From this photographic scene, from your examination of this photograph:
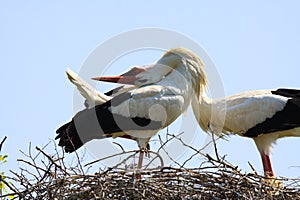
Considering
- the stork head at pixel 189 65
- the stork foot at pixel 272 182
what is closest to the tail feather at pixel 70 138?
the stork head at pixel 189 65

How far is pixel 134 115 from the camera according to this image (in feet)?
27.3

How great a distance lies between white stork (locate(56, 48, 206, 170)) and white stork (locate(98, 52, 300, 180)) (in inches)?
12.2

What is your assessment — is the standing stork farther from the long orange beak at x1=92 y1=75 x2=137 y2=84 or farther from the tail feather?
the tail feather

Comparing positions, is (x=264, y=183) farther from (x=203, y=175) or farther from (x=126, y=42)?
(x=126, y=42)

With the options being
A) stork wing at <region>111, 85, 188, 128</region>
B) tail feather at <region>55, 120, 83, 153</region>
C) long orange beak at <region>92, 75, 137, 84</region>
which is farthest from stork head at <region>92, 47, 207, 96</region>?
tail feather at <region>55, 120, 83, 153</region>

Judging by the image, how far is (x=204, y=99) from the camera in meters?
8.78

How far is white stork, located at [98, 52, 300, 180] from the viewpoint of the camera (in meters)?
8.69

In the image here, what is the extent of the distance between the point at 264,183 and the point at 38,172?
1755 mm

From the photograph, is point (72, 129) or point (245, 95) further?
point (245, 95)

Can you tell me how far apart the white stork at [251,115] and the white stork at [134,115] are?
0.31m

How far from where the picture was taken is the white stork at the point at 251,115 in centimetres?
869

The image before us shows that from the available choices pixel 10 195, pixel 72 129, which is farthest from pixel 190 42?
pixel 10 195

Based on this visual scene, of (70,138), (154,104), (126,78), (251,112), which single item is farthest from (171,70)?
(70,138)

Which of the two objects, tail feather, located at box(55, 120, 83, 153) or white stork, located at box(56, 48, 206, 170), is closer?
tail feather, located at box(55, 120, 83, 153)
